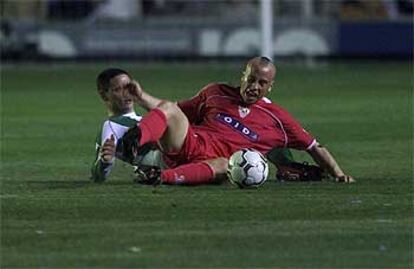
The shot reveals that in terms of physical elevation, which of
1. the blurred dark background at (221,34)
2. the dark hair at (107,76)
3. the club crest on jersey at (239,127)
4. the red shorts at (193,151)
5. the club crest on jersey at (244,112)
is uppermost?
the dark hair at (107,76)

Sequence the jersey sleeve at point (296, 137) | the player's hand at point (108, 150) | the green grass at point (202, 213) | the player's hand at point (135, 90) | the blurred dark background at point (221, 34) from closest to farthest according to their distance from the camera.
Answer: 1. the green grass at point (202, 213)
2. the player's hand at point (108, 150)
3. the player's hand at point (135, 90)
4. the jersey sleeve at point (296, 137)
5. the blurred dark background at point (221, 34)

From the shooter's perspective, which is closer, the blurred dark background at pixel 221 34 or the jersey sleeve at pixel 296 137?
the jersey sleeve at pixel 296 137

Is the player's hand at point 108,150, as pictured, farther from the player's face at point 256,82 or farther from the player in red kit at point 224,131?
the player's face at point 256,82

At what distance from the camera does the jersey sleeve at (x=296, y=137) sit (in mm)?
14266

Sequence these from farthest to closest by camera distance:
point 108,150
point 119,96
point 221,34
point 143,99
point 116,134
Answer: point 221,34, point 119,96, point 116,134, point 143,99, point 108,150

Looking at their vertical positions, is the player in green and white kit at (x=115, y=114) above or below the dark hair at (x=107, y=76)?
below

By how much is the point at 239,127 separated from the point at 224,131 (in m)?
0.14

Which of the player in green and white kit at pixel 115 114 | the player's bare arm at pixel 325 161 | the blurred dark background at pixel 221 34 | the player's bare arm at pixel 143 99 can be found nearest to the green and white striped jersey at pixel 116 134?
the player in green and white kit at pixel 115 114

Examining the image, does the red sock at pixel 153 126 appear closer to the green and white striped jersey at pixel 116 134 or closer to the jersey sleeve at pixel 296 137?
the green and white striped jersey at pixel 116 134

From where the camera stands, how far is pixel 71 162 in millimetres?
17000

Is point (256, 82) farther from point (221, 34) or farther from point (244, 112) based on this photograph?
point (221, 34)

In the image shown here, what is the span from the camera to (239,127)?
47.2 feet

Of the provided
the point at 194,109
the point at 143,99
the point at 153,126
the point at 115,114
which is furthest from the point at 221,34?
the point at 153,126

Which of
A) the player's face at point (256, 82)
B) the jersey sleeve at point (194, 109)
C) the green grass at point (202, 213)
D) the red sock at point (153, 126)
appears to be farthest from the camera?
the jersey sleeve at point (194, 109)
